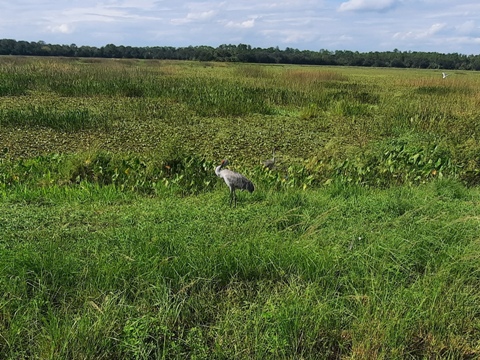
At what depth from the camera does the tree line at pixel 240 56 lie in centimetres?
4559

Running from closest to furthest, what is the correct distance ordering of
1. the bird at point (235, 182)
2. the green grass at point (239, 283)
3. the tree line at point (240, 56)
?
the green grass at point (239, 283), the bird at point (235, 182), the tree line at point (240, 56)

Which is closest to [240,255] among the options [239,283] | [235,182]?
[239,283]

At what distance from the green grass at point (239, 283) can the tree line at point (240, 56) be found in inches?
1709

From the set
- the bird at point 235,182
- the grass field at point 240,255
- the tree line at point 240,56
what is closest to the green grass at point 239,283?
the grass field at point 240,255

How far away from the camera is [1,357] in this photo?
2.06 metres

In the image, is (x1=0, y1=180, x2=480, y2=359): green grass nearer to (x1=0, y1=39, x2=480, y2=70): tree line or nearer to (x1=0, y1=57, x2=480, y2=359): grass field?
(x1=0, y1=57, x2=480, y2=359): grass field

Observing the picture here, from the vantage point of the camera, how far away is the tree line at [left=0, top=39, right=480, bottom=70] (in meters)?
45.6

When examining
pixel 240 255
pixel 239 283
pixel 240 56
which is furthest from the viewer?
pixel 240 56

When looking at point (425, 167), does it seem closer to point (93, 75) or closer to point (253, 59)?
point (93, 75)

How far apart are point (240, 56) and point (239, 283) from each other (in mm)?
46969

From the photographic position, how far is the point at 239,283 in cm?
266

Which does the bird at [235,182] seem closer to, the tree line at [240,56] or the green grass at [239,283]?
the green grass at [239,283]

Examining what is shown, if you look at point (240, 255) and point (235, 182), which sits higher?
point (235, 182)

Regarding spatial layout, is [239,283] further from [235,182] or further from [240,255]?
[235,182]
